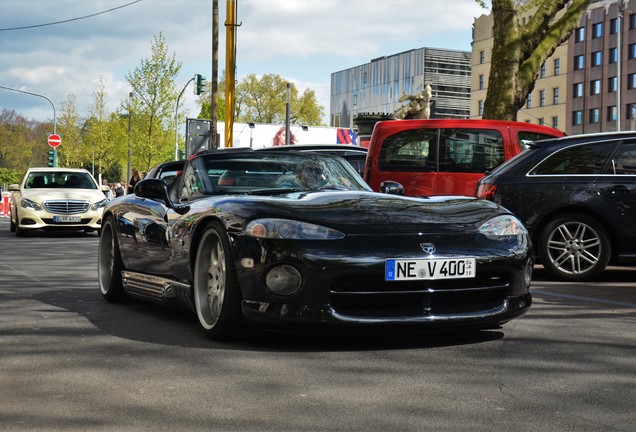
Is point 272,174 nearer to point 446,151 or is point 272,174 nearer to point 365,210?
point 365,210

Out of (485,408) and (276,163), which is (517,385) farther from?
(276,163)

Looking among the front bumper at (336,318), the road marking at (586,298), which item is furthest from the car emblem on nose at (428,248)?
the road marking at (586,298)

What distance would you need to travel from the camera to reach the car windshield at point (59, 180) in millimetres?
21391

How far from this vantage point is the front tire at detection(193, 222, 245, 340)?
558 cm

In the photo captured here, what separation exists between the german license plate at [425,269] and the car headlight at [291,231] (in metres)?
0.33

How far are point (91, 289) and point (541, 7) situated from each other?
15509 mm

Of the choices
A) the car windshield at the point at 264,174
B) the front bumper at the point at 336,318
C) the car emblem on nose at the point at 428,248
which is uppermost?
the car windshield at the point at 264,174

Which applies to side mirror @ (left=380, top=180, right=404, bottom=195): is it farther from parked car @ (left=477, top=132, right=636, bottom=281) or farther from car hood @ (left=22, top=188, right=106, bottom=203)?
car hood @ (left=22, top=188, right=106, bottom=203)

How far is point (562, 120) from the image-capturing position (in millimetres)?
83062

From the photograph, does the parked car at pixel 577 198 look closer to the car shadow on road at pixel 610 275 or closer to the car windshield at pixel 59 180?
the car shadow on road at pixel 610 275

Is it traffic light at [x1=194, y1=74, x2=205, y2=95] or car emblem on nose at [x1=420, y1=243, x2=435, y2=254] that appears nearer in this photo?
car emblem on nose at [x1=420, y1=243, x2=435, y2=254]

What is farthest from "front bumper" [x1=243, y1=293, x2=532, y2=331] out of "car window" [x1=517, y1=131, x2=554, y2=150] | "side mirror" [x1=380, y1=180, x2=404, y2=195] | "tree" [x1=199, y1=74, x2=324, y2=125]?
"tree" [x1=199, y1=74, x2=324, y2=125]

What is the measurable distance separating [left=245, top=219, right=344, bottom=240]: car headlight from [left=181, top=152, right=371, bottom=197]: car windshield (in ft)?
3.38

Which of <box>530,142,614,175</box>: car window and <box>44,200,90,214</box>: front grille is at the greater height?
<box>530,142,614,175</box>: car window
